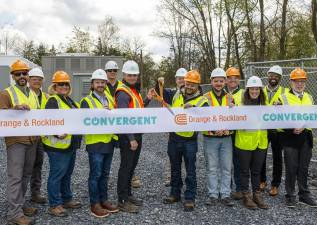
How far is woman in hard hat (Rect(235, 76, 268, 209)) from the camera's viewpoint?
20.9 feet

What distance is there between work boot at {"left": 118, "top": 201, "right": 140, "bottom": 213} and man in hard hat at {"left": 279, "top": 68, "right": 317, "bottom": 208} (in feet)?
8.37

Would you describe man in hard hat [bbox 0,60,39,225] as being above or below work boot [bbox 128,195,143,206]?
above

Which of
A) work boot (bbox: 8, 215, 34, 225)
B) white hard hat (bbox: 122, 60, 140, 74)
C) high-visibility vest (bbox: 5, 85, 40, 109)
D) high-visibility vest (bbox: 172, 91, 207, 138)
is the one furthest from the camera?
high-visibility vest (bbox: 172, 91, 207, 138)

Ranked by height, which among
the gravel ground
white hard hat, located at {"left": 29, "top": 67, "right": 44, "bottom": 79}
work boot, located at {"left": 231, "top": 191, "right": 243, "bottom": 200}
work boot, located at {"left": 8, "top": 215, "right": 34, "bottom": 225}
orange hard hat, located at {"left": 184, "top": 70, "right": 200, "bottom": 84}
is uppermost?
white hard hat, located at {"left": 29, "top": 67, "right": 44, "bottom": 79}

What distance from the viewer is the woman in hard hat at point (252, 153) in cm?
636

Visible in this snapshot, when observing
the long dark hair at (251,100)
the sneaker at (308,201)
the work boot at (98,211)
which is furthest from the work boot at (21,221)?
the sneaker at (308,201)

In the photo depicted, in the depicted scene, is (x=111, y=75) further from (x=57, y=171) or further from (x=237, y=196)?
(x=237, y=196)

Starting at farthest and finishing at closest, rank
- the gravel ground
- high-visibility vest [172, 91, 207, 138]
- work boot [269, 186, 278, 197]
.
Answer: work boot [269, 186, 278, 197], high-visibility vest [172, 91, 207, 138], the gravel ground

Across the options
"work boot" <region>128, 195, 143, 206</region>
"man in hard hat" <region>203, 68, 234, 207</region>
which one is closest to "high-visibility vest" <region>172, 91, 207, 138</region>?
"man in hard hat" <region>203, 68, 234, 207</region>

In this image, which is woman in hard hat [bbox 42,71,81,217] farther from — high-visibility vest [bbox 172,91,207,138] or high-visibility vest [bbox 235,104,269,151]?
high-visibility vest [bbox 235,104,269,151]

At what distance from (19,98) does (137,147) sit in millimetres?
1931

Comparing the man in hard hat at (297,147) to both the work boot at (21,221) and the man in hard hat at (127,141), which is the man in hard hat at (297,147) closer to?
the man in hard hat at (127,141)

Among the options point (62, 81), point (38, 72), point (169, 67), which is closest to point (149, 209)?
point (62, 81)

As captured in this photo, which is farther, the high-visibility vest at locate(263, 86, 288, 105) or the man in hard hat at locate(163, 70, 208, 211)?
the high-visibility vest at locate(263, 86, 288, 105)
